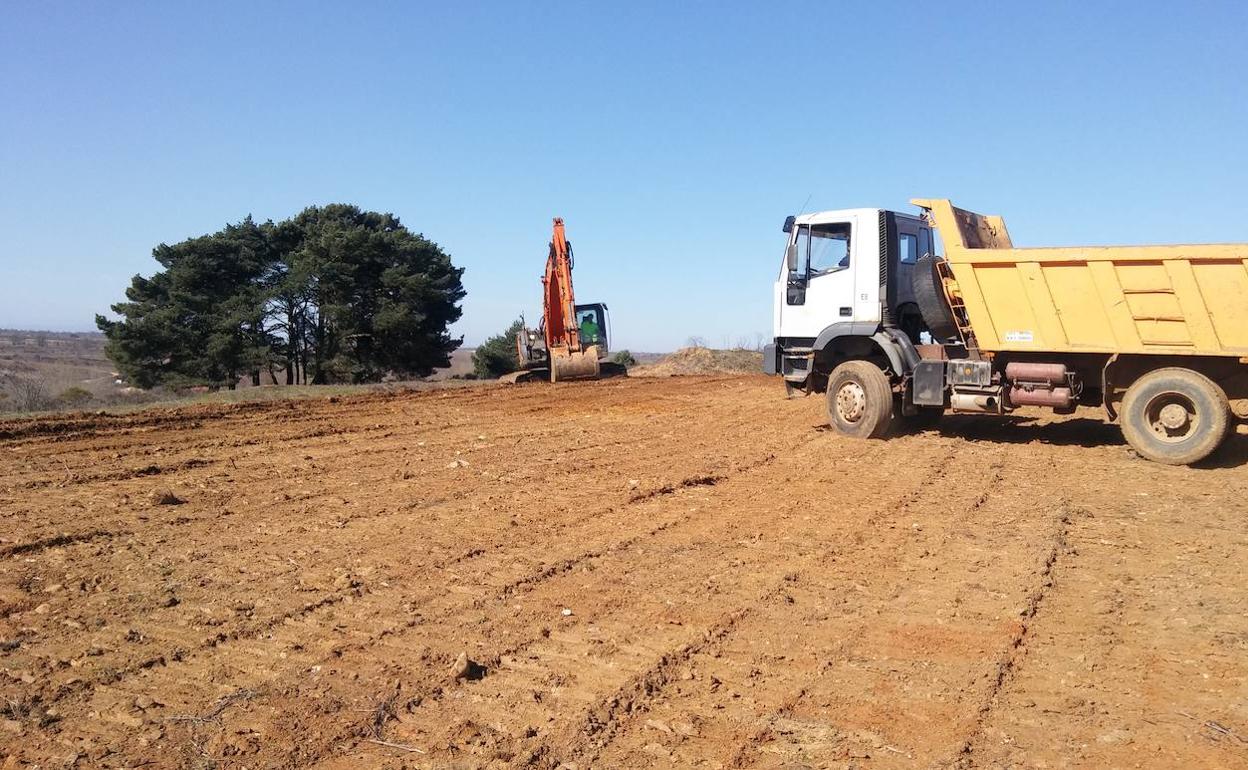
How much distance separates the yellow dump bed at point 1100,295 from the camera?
A: 30.5 ft

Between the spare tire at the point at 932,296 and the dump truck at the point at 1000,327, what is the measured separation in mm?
18

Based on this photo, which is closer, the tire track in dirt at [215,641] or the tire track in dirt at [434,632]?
the tire track in dirt at [434,632]

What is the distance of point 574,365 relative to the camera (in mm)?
24844

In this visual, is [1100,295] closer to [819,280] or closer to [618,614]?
[819,280]

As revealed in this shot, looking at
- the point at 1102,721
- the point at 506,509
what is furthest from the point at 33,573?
the point at 1102,721

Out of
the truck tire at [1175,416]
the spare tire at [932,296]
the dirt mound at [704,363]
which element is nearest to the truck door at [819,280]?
the spare tire at [932,296]

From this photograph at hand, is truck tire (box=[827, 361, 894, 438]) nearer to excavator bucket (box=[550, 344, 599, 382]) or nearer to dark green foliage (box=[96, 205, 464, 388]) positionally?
excavator bucket (box=[550, 344, 599, 382])

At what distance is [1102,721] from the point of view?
3713 mm

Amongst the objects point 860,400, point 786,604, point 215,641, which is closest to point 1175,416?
point 860,400

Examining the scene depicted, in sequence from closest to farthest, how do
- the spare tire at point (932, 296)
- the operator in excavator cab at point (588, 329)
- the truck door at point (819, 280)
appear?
the spare tire at point (932, 296), the truck door at point (819, 280), the operator in excavator cab at point (588, 329)

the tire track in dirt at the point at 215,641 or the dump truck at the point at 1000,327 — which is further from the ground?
the dump truck at the point at 1000,327

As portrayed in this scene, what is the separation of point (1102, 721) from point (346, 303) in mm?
32560

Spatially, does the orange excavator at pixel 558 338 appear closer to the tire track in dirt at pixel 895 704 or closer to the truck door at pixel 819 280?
the truck door at pixel 819 280

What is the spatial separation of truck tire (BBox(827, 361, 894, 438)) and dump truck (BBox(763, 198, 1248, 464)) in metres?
0.02
